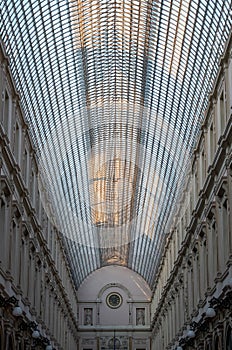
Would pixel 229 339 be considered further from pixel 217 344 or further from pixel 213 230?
pixel 213 230

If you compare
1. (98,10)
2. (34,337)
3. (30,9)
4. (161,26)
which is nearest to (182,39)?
(161,26)

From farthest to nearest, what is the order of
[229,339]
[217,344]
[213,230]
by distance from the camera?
[213,230] < [217,344] < [229,339]

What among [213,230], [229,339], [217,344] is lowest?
[229,339]

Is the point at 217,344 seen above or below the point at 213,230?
below

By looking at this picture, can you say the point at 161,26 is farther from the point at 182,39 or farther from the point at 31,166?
the point at 31,166

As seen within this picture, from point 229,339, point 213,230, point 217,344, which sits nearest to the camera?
point 229,339

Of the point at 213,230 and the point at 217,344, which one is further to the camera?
the point at 213,230

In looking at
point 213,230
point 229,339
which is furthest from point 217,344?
point 213,230

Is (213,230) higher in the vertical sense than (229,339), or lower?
higher

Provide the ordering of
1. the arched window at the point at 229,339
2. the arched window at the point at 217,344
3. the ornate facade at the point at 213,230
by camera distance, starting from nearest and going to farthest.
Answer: the ornate facade at the point at 213,230, the arched window at the point at 229,339, the arched window at the point at 217,344

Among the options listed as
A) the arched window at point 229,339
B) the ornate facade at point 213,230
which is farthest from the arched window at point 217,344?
the arched window at point 229,339

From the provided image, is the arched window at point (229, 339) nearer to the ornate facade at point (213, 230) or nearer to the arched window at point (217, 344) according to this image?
the ornate facade at point (213, 230)

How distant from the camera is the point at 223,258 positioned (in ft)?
108

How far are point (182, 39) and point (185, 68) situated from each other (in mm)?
2571
